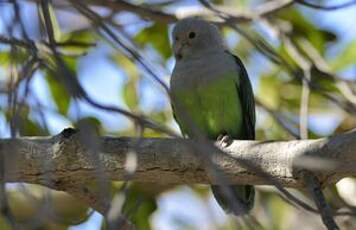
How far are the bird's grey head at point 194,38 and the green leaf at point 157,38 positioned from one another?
29 centimetres

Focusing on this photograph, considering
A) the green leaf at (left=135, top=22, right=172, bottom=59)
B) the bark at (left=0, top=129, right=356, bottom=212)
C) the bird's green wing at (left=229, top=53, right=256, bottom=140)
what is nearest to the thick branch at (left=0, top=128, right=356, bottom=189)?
the bark at (left=0, top=129, right=356, bottom=212)

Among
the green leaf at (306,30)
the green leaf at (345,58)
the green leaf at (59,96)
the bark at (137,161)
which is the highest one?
the bark at (137,161)

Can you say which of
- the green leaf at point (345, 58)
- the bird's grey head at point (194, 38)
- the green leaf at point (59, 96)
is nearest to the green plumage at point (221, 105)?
the bird's grey head at point (194, 38)

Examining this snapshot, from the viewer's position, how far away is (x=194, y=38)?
16.7 feet

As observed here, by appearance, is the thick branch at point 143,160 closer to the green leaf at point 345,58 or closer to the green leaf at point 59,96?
the green leaf at point 59,96

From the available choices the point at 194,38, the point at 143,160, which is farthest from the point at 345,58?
the point at 143,160

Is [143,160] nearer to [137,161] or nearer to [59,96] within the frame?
[137,161]

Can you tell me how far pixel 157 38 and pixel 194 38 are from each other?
42 cm

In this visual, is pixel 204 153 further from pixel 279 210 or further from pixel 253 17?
pixel 279 210

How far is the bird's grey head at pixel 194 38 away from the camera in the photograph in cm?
505

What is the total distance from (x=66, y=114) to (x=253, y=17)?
4.09 ft

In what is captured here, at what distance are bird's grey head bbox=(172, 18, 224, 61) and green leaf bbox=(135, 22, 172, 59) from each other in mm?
295

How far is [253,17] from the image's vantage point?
4.80m

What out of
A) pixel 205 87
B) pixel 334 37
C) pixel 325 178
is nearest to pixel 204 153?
pixel 325 178
